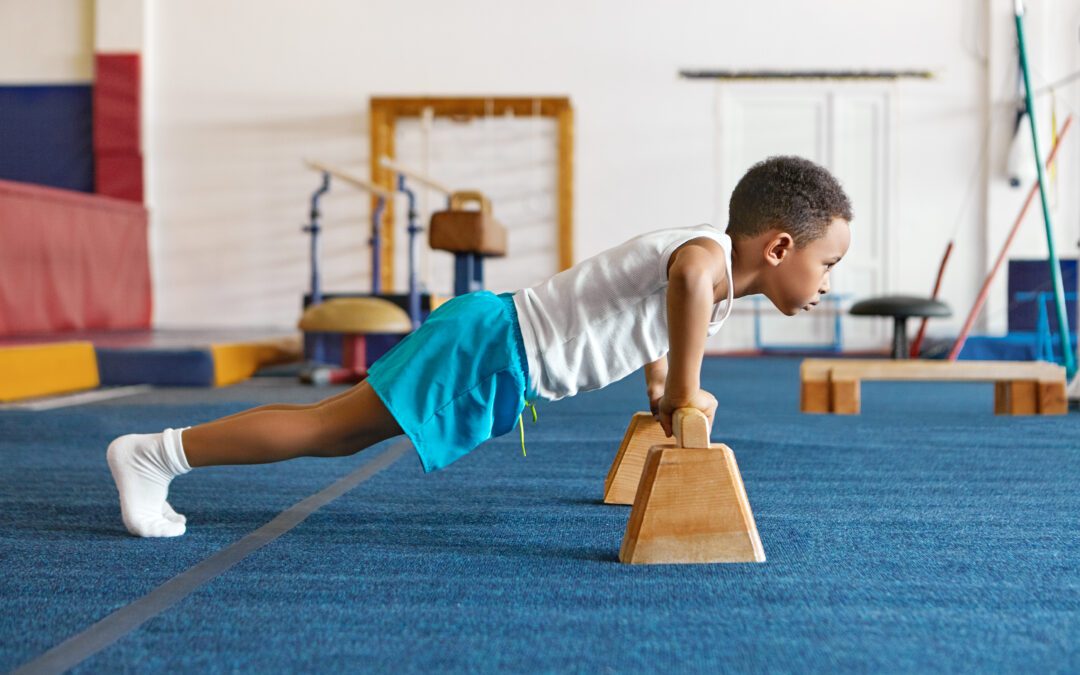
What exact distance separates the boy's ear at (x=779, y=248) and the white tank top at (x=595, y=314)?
58 millimetres

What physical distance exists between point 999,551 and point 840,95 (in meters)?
6.23

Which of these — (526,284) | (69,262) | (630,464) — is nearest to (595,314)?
(630,464)

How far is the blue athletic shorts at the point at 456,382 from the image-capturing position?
1.30m

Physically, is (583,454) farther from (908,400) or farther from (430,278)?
(430,278)

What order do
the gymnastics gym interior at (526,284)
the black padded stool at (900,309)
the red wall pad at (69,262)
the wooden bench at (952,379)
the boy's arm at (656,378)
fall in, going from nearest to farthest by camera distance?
the gymnastics gym interior at (526,284)
the boy's arm at (656,378)
the wooden bench at (952,379)
the black padded stool at (900,309)
the red wall pad at (69,262)

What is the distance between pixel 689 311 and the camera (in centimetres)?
119

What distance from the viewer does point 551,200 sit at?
6.96 metres

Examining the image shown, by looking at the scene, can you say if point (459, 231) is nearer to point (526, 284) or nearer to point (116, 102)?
point (526, 284)

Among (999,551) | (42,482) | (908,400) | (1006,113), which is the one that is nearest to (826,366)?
(908,400)

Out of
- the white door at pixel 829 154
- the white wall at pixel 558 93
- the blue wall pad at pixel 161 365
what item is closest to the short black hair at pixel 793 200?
the blue wall pad at pixel 161 365

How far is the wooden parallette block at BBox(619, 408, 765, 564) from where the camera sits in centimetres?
122

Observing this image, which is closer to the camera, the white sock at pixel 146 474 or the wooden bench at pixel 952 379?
the white sock at pixel 146 474

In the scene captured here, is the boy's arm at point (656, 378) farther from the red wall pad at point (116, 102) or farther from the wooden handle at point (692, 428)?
the red wall pad at point (116, 102)

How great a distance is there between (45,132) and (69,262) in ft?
6.90
